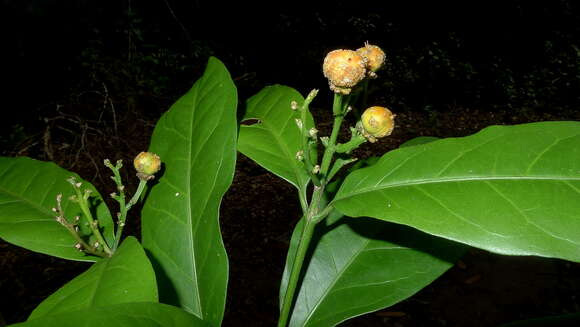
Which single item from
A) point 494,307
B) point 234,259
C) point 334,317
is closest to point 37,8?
point 234,259

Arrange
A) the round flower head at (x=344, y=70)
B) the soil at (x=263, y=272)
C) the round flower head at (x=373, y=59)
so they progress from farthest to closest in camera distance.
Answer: the soil at (x=263, y=272), the round flower head at (x=373, y=59), the round flower head at (x=344, y=70)

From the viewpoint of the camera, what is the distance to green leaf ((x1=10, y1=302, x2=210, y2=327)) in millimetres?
659

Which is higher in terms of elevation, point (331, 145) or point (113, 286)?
point (331, 145)

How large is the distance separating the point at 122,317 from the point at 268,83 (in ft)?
27.3

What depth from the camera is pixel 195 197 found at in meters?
1.17

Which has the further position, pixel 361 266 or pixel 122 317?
pixel 361 266

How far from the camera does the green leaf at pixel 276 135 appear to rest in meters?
1.20

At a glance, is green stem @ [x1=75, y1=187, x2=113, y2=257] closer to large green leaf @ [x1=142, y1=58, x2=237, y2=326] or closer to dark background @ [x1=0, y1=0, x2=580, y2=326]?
large green leaf @ [x1=142, y1=58, x2=237, y2=326]

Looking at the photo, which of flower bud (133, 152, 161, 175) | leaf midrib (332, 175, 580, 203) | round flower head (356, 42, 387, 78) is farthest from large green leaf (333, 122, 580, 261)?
flower bud (133, 152, 161, 175)

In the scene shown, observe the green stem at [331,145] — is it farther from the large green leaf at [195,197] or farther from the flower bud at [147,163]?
the flower bud at [147,163]

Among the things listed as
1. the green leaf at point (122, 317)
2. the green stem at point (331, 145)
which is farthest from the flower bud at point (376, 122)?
the green leaf at point (122, 317)

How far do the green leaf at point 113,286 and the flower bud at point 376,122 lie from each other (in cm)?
55

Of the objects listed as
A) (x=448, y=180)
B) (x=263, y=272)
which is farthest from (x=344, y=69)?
(x=263, y=272)

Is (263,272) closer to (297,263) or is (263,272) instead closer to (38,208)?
(38,208)
